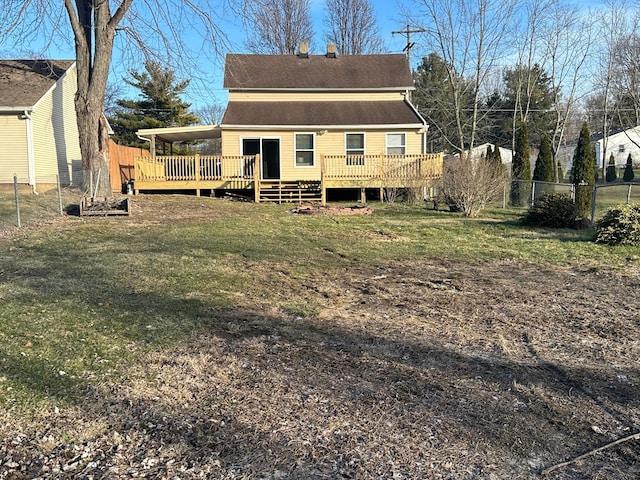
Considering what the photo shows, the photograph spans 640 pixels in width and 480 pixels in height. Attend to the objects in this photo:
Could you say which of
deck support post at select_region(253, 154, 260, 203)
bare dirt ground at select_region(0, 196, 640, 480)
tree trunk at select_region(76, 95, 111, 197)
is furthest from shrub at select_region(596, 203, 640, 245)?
tree trunk at select_region(76, 95, 111, 197)

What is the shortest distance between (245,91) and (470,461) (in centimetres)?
2081

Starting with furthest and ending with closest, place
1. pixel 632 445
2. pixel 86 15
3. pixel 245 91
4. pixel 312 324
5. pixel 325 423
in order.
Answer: pixel 245 91 < pixel 86 15 < pixel 312 324 < pixel 325 423 < pixel 632 445

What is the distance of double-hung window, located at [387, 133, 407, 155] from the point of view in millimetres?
20109

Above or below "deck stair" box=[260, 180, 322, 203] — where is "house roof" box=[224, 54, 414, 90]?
above

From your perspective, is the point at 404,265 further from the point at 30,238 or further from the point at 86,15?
the point at 86,15

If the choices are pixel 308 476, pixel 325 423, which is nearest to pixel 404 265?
pixel 325 423

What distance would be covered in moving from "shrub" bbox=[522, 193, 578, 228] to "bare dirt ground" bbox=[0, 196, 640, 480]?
7.10 meters

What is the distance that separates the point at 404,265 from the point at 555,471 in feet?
17.9

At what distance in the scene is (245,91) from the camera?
21.6 metres

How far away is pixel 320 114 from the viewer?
20594 millimetres

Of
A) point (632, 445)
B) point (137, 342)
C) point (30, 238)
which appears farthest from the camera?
point (30, 238)

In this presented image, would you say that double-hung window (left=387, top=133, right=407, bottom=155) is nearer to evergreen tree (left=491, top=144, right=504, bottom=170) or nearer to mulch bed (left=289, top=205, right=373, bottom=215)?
evergreen tree (left=491, top=144, right=504, bottom=170)

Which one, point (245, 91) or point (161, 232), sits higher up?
point (245, 91)

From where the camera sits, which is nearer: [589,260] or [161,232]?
[589,260]
